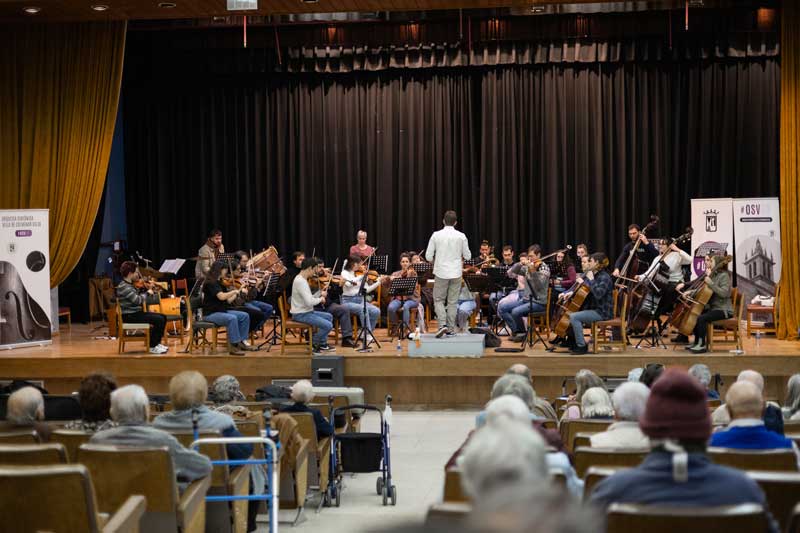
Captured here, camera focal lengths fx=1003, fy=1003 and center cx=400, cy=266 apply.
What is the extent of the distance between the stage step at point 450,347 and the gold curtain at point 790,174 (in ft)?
12.5

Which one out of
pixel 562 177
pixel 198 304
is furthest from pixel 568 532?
pixel 562 177

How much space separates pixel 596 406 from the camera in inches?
243

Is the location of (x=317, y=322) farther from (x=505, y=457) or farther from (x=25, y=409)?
(x=505, y=457)

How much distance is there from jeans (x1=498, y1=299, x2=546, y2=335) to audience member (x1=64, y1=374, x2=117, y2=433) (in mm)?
7238

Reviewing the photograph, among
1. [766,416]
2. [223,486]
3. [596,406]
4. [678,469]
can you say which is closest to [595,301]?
[596,406]

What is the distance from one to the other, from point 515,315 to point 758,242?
11.3 ft

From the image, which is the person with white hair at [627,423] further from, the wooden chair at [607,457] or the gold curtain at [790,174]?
the gold curtain at [790,174]

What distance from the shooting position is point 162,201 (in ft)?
55.4

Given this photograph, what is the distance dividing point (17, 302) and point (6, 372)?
117cm

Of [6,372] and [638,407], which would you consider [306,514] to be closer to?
[638,407]

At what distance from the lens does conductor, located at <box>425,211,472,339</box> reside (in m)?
10.9

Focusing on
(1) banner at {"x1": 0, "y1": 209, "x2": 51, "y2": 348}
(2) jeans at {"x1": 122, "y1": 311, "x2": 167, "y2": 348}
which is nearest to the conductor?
(2) jeans at {"x1": 122, "y1": 311, "x2": 167, "y2": 348}

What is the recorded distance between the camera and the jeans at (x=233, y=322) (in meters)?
11.2

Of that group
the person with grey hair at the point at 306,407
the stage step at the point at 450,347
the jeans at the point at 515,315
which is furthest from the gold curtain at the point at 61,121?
the person with grey hair at the point at 306,407
